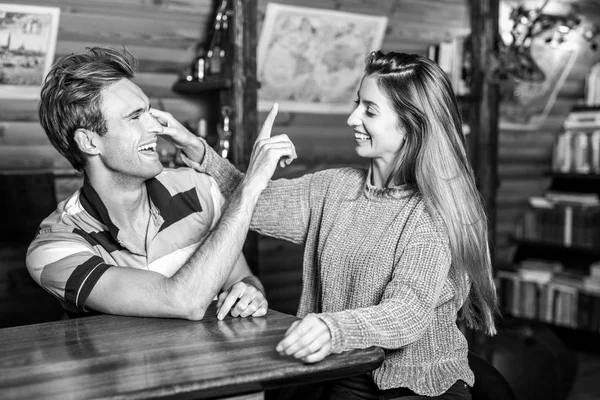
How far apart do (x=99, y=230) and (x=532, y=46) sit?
3.62 m

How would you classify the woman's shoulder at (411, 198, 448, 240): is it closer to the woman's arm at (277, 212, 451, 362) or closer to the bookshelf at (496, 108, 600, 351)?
the woman's arm at (277, 212, 451, 362)

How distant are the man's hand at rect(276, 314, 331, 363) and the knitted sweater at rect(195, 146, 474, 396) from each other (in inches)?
3.2

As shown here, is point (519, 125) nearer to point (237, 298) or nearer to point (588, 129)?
point (588, 129)

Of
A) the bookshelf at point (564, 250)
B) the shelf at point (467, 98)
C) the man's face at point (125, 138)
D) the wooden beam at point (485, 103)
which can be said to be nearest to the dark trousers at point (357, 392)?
the man's face at point (125, 138)

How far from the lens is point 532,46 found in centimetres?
502

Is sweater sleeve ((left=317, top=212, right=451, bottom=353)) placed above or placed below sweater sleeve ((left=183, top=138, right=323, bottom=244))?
below

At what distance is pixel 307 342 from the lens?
5.35 feet

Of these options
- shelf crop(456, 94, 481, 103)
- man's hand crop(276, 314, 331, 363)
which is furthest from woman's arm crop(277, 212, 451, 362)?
shelf crop(456, 94, 481, 103)

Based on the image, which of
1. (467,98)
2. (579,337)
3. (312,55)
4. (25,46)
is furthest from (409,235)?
(579,337)

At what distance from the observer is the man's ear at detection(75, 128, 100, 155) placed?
7.49 ft

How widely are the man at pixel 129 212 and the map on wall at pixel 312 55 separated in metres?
1.75

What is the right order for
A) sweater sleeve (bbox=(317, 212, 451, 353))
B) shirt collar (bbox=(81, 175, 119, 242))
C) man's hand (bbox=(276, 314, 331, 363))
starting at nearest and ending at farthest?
man's hand (bbox=(276, 314, 331, 363)) → sweater sleeve (bbox=(317, 212, 451, 353)) → shirt collar (bbox=(81, 175, 119, 242))

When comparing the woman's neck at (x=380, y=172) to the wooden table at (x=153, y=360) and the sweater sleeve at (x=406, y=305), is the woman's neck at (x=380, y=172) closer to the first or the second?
the sweater sleeve at (x=406, y=305)

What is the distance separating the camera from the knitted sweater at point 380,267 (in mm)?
1930
